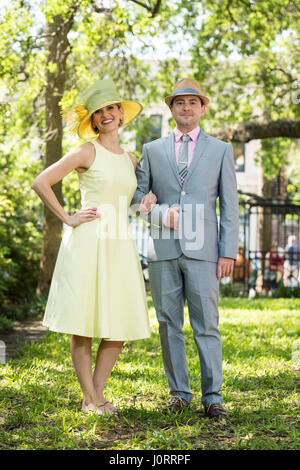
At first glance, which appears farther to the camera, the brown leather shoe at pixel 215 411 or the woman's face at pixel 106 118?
the woman's face at pixel 106 118

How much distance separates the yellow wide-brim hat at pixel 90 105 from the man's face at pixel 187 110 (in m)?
0.39

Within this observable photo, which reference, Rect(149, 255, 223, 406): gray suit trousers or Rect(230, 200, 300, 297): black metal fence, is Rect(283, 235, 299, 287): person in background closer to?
Rect(230, 200, 300, 297): black metal fence

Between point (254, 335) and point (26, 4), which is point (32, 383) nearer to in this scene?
point (254, 335)

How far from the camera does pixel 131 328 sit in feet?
13.9

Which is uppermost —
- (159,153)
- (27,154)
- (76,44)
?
(76,44)

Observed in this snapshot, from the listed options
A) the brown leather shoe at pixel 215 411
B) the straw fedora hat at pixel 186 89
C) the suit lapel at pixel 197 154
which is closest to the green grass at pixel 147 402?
the brown leather shoe at pixel 215 411

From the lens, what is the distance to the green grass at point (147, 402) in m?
Result: 3.71

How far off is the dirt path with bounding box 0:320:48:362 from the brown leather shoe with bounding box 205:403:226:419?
10.2ft

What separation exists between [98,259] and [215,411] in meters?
1.36

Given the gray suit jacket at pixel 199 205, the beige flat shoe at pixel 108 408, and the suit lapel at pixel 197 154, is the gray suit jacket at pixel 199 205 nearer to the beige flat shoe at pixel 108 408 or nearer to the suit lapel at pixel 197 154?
the suit lapel at pixel 197 154

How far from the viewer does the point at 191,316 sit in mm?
4406

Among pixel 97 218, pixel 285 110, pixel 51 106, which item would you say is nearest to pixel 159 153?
pixel 97 218

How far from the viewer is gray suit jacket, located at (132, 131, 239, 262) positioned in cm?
432
